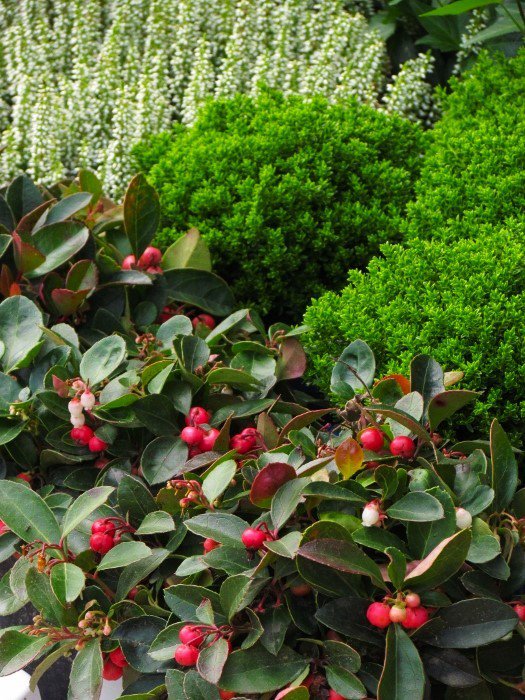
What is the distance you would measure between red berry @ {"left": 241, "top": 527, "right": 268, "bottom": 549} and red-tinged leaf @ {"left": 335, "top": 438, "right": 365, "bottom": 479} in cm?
17

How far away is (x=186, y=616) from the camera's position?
1263 millimetres

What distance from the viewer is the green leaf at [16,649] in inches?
49.1

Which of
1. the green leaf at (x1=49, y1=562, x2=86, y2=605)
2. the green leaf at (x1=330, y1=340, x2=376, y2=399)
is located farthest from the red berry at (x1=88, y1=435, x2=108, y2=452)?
the green leaf at (x1=330, y1=340, x2=376, y2=399)

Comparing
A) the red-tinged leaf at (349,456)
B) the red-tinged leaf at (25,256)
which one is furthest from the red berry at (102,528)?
the red-tinged leaf at (25,256)

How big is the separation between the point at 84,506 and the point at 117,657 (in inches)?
10.4

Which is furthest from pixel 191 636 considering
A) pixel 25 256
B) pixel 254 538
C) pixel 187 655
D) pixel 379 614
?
pixel 25 256

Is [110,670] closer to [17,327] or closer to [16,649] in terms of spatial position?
[16,649]

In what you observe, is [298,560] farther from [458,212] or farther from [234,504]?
[458,212]

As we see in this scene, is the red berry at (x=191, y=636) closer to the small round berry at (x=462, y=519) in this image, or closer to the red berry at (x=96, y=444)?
the small round berry at (x=462, y=519)

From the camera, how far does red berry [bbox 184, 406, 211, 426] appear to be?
1622 mm

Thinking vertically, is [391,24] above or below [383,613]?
above

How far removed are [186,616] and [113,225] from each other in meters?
1.34

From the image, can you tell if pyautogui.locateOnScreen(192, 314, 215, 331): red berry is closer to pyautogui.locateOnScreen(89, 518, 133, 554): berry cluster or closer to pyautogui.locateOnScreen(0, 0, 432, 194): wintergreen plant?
pyautogui.locateOnScreen(89, 518, 133, 554): berry cluster

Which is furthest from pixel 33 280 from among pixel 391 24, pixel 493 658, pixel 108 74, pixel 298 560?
pixel 391 24
